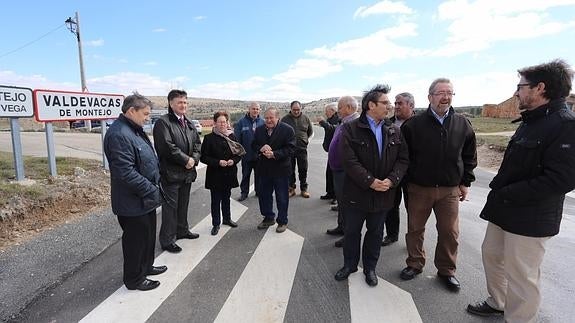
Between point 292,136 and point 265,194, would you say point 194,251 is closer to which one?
point 265,194

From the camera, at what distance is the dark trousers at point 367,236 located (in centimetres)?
354

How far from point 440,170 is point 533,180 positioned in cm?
93

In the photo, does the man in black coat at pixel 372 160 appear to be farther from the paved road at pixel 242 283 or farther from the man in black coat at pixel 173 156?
Result: the man in black coat at pixel 173 156

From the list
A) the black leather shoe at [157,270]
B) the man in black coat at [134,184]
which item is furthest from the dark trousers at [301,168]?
the man in black coat at [134,184]

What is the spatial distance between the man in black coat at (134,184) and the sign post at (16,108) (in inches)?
169

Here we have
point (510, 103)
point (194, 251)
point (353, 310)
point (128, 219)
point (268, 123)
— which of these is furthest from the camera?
point (510, 103)

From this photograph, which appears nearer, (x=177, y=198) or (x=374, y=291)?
(x=374, y=291)

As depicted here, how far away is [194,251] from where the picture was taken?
14.2 feet

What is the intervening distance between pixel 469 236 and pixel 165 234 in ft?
14.0

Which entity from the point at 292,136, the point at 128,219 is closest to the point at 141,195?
the point at 128,219

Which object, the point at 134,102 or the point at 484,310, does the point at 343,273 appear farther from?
the point at 134,102

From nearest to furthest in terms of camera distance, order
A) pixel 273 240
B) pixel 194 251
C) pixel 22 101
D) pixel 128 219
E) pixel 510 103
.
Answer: pixel 128 219 < pixel 194 251 < pixel 273 240 < pixel 22 101 < pixel 510 103

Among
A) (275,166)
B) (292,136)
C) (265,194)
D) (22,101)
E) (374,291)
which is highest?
(22,101)

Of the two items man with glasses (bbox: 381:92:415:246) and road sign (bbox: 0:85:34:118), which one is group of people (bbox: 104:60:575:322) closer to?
man with glasses (bbox: 381:92:415:246)
